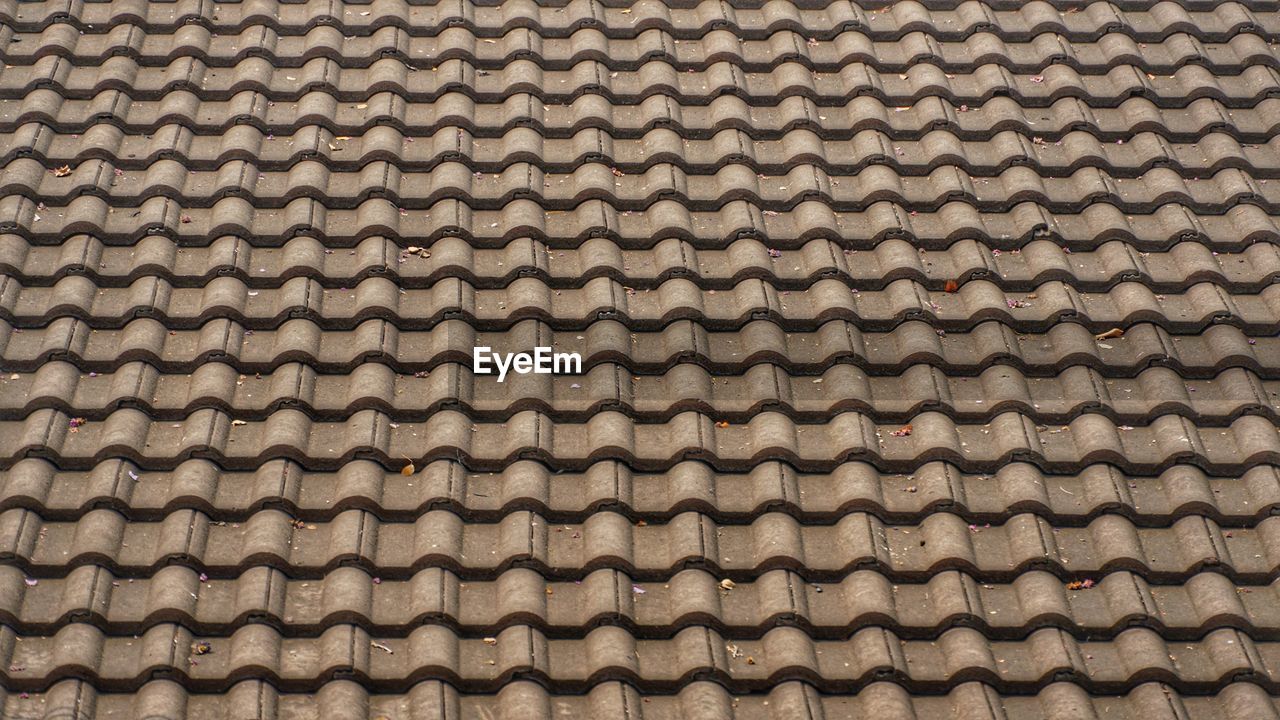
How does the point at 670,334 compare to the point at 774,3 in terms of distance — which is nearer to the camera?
the point at 670,334

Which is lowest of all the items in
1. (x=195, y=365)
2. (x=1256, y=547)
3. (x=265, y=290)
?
(x=1256, y=547)

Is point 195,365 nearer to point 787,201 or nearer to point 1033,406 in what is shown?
point 787,201

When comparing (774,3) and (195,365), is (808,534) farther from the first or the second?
(774,3)

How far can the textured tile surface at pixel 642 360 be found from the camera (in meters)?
6.97

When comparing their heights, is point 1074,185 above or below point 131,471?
above

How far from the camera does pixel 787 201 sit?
8.95m

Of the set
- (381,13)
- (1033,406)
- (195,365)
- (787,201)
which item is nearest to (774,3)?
(787,201)

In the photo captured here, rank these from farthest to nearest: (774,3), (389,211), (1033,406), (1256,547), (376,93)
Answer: (774,3) → (376,93) → (389,211) → (1033,406) → (1256,547)

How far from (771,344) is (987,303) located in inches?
48.7

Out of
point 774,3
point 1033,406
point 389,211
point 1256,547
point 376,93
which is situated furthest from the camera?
point 774,3

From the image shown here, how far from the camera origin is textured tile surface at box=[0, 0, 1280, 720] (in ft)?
22.9

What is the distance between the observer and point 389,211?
8734 mm

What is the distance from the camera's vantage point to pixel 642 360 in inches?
318

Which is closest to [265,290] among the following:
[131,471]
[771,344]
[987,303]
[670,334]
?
[131,471]
